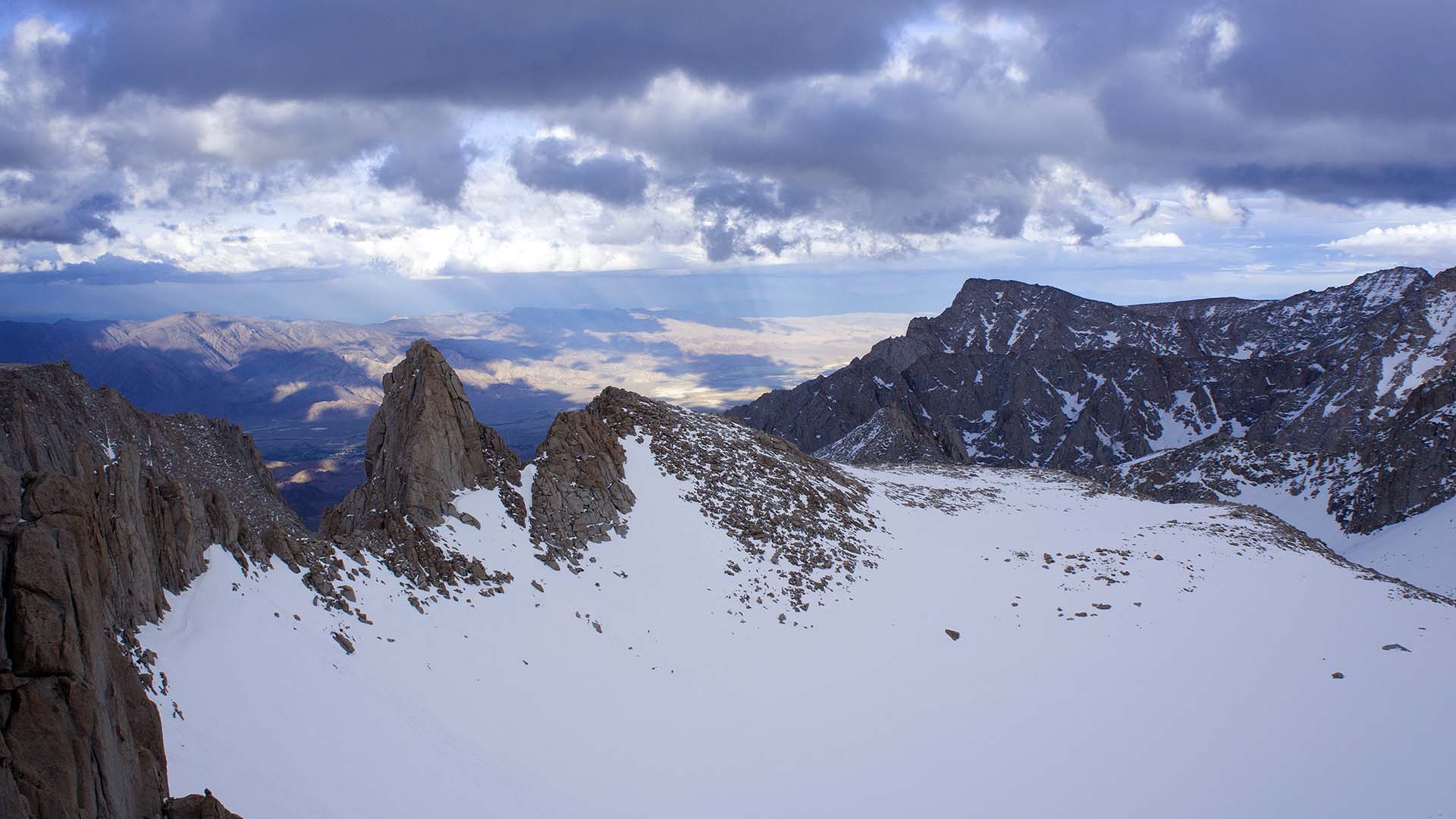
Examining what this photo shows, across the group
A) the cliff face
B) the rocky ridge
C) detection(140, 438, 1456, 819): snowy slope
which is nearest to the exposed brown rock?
the cliff face

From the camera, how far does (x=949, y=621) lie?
30.9 meters

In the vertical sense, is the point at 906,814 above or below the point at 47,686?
below

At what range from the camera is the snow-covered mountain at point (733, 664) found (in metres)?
16.1

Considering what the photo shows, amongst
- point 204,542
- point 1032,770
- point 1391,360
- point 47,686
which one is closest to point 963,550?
point 1032,770

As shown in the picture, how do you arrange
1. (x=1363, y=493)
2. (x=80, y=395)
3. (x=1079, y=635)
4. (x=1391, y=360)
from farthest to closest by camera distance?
(x=1391, y=360) → (x=1363, y=493) → (x=80, y=395) → (x=1079, y=635)

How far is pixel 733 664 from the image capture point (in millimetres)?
25609

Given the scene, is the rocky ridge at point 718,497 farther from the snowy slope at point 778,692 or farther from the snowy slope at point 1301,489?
the snowy slope at point 1301,489

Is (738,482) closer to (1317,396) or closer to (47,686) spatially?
(47,686)

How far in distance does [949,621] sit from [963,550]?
34.4 feet

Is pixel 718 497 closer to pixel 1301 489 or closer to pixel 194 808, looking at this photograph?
pixel 194 808

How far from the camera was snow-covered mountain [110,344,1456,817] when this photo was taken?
1609 centimetres

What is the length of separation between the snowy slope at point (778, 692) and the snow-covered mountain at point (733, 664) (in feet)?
0.31

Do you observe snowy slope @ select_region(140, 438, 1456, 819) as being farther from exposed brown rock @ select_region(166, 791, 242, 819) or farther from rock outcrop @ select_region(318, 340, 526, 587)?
exposed brown rock @ select_region(166, 791, 242, 819)

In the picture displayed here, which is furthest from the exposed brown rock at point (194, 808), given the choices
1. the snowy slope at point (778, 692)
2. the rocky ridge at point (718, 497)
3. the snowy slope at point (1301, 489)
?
the snowy slope at point (1301, 489)
